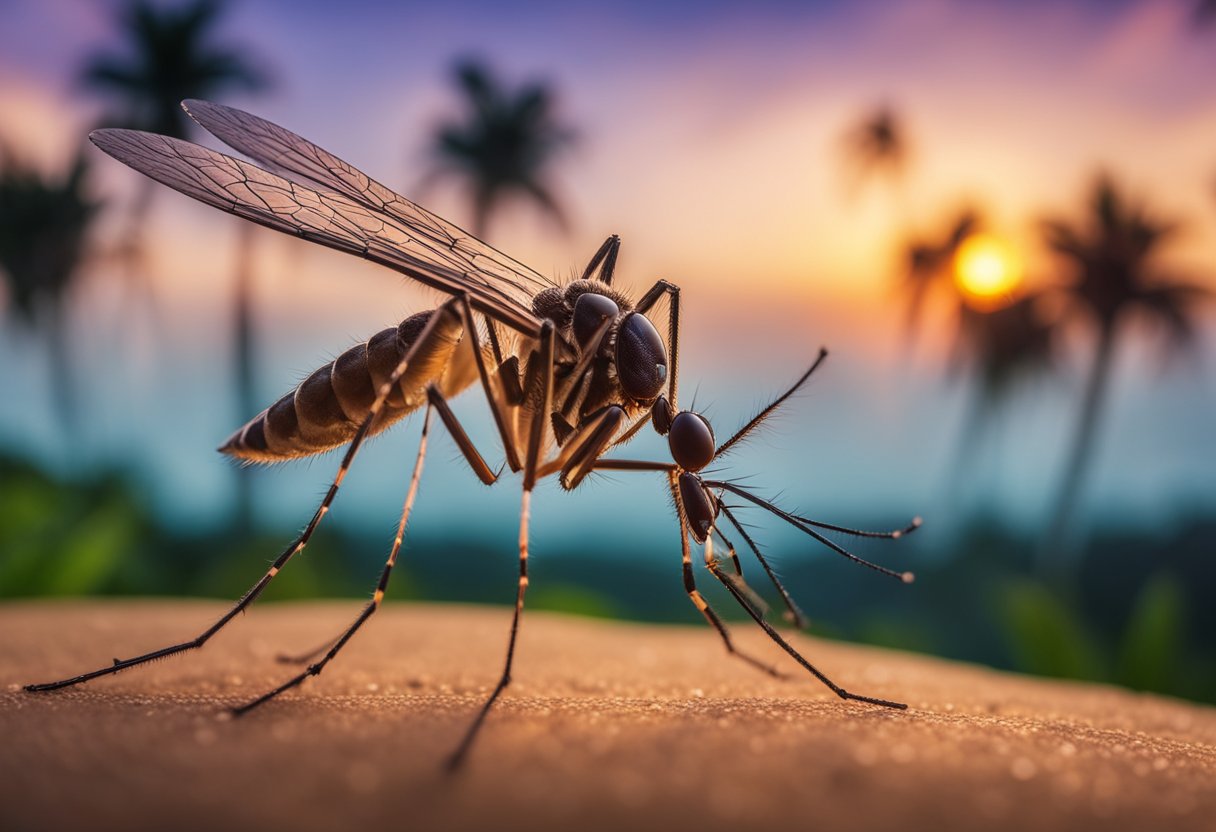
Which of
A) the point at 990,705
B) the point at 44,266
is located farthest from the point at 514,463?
the point at 44,266

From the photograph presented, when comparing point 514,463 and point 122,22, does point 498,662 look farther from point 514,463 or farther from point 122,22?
point 122,22

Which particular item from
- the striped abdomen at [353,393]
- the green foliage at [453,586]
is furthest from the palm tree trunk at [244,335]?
the striped abdomen at [353,393]

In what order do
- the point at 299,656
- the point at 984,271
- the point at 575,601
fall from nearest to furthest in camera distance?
1. the point at 299,656
2. the point at 984,271
3. the point at 575,601

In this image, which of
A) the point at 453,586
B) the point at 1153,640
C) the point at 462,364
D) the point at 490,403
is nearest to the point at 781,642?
the point at 490,403

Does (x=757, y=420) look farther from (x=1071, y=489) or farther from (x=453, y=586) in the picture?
(x=1071, y=489)

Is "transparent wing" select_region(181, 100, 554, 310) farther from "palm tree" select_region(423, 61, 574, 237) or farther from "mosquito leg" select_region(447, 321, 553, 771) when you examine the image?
"palm tree" select_region(423, 61, 574, 237)

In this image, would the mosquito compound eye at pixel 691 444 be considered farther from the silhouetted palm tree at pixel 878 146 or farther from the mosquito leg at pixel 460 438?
the silhouetted palm tree at pixel 878 146
